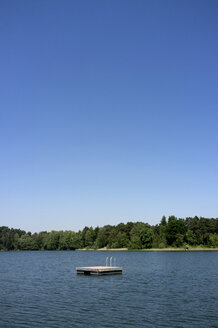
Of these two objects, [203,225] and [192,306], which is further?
[203,225]

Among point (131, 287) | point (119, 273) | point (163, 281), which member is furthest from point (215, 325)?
point (119, 273)

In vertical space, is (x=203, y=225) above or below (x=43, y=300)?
above

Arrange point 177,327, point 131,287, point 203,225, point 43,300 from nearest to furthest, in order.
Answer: point 177,327 < point 43,300 < point 131,287 < point 203,225

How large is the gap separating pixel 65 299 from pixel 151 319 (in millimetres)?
13574

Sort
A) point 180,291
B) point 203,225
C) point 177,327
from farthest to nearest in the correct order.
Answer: point 203,225 < point 180,291 < point 177,327

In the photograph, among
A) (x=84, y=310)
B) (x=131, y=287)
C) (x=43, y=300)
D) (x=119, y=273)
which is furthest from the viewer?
(x=119, y=273)

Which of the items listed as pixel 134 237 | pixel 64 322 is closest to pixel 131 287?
pixel 64 322

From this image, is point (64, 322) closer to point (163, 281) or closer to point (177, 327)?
point (177, 327)

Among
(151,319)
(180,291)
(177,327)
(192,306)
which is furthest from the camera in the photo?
(180,291)

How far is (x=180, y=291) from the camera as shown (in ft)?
149

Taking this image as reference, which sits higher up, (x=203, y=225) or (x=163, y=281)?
(x=203, y=225)

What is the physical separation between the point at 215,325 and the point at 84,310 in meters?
12.9

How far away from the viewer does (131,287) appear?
1933 inches

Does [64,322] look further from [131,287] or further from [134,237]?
[134,237]
